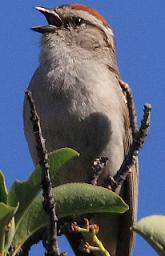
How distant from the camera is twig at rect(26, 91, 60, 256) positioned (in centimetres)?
309

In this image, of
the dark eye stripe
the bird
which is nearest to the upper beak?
the bird

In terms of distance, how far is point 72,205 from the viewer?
3322mm

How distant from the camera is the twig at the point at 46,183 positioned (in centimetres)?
309

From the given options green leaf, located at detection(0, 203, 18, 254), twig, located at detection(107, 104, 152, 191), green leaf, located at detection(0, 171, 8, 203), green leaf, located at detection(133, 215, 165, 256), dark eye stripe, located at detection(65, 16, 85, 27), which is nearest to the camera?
green leaf, located at detection(133, 215, 165, 256)

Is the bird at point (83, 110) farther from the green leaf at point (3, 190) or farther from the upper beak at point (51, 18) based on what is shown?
the green leaf at point (3, 190)

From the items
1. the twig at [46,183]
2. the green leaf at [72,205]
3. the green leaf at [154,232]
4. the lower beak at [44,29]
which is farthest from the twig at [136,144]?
the lower beak at [44,29]

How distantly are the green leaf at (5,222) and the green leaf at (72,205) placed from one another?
0.13 meters

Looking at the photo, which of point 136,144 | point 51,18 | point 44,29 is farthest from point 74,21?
point 136,144

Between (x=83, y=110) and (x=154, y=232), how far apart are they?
341cm

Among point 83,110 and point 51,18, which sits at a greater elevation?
point 51,18

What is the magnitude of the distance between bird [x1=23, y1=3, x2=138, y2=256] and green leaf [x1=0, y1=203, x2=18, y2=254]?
112 inches

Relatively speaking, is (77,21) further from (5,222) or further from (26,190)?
(5,222)

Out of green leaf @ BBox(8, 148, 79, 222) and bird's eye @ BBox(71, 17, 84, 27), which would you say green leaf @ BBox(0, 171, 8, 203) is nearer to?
green leaf @ BBox(8, 148, 79, 222)

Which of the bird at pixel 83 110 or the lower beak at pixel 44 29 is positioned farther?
the lower beak at pixel 44 29
